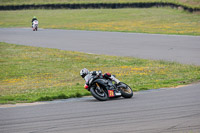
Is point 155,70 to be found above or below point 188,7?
below

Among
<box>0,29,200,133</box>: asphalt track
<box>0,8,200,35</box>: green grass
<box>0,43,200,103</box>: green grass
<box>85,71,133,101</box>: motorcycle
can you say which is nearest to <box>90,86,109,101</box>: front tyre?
<box>85,71,133,101</box>: motorcycle

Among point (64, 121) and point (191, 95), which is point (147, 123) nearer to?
point (64, 121)

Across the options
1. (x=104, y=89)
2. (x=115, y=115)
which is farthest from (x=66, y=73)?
(x=115, y=115)

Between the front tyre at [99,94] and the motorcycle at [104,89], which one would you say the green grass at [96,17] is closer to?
the motorcycle at [104,89]

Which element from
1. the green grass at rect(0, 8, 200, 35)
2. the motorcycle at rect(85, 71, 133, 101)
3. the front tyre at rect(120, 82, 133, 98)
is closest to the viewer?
the motorcycle at rect(85, 71, 133, 101)

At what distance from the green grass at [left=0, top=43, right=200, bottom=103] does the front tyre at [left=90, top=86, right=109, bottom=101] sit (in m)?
1.08

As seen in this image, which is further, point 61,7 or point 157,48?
point 61,7

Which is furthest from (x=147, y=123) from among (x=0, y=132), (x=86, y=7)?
(x=86, y=7)

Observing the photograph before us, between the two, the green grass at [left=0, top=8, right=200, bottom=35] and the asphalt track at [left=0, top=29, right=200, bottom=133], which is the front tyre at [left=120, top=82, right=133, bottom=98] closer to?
the asphalt track at [left=0, top=29, right=200, bottom=133]

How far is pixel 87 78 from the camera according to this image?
412 inches

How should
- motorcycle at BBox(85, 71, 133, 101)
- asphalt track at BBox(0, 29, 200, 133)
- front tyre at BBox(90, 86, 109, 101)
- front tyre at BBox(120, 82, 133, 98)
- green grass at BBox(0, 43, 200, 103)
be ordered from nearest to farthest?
asphalt track at BBox(0, 29, 200, 133)
front tyre at BBox(90, 86, 109, 101)
motorcycle at BBox(85, 71, 133, 101)
front tyre at BBox(120, 82, 133, 98)
green grass at BBox(0, 43, 200, 103)

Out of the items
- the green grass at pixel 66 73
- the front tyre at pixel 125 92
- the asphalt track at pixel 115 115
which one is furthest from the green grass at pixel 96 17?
the asphalt track at pixel 115 115

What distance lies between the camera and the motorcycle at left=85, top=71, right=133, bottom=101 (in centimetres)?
1007

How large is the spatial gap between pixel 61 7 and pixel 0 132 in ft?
213
